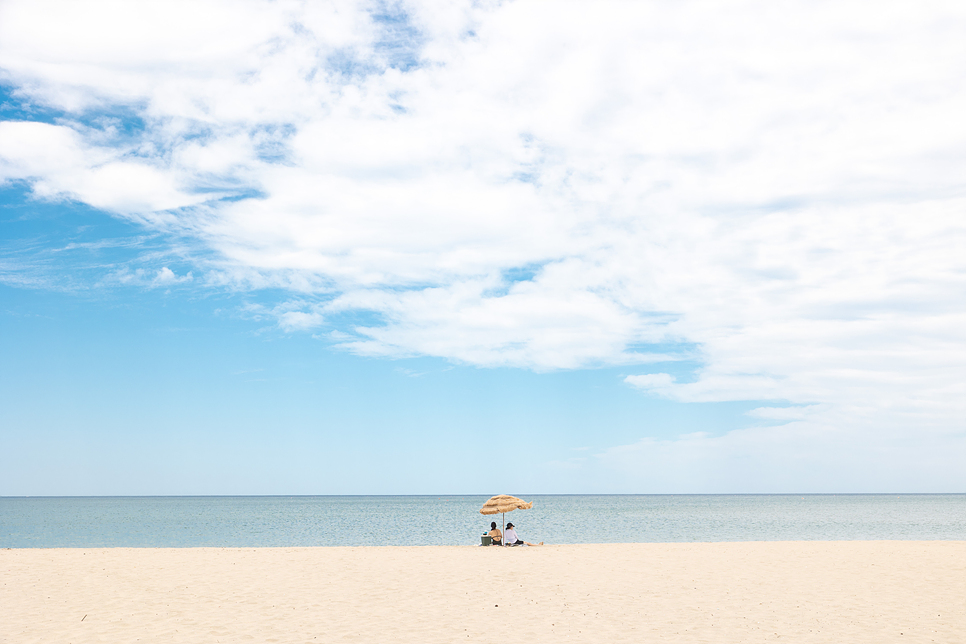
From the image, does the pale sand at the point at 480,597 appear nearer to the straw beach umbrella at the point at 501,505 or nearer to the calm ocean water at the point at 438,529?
the straw beach umbrella at the point at 501,505

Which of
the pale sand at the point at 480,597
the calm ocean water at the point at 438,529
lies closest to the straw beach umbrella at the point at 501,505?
the pale sand at the point at 480,597

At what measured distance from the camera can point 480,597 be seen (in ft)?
48.1

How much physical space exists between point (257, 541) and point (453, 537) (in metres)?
13.0

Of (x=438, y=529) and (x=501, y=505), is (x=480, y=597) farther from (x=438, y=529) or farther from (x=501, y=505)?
(x=438, y=529)

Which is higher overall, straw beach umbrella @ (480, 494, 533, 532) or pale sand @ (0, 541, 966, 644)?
straw beach umbrella @ (480, 494, 533, 532)

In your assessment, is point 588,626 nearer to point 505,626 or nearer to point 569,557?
point 505,626

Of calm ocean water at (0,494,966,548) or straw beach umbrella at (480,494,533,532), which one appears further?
calm ocean water at (0,494,966,548)

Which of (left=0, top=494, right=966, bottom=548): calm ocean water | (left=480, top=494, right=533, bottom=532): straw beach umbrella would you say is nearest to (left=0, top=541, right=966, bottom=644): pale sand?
(left=480, top=494, right=533, bottom=532): straw beach umbrella

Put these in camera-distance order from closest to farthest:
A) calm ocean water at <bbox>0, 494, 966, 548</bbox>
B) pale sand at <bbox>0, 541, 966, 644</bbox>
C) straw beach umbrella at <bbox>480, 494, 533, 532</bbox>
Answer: pale sand at <bbox>0, 541, 966, 644</bbox> → straw beach umbrella at <bbox>480, 494, 533, 532</bbox> → calm ocean water at <bbox>0, 494, 966, 548</bbox>

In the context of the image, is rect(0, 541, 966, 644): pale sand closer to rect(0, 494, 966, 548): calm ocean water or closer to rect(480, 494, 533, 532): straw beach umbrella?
rect(480, 494, 533, 532): straw beach umbrella

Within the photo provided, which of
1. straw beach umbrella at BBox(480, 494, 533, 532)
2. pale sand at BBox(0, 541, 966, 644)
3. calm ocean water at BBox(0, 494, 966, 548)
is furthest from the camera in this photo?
calm ocean water at BBox(0, 494, 966, 548)

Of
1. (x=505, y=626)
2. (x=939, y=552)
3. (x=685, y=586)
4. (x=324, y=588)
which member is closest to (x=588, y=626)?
(x=505, y=626)

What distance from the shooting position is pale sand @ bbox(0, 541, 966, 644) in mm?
11445

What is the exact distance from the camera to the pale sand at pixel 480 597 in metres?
11.4
